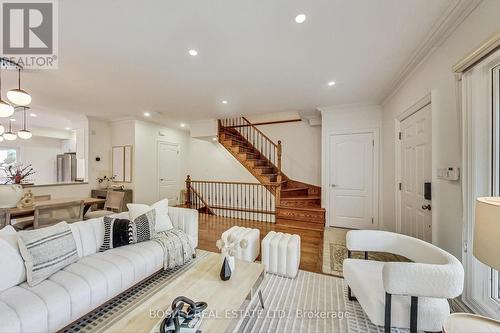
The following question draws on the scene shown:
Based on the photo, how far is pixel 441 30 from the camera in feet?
5.99

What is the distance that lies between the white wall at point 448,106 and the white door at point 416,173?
26 centimetres

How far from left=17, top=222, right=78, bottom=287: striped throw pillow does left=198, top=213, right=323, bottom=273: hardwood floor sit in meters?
1.76

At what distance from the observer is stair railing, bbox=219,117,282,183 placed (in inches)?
233

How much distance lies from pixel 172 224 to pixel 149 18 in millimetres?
2403

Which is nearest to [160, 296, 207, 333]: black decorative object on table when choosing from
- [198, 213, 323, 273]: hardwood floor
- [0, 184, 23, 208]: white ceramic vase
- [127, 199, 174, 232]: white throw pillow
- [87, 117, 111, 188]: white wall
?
[127, 199, 174, 232]: white throw pillow

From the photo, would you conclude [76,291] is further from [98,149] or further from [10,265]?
[98,149]

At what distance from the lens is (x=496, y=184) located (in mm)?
1465

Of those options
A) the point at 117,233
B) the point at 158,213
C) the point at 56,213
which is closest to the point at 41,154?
the point at 56,213

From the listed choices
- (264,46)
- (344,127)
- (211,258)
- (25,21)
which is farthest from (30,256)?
(344,127)

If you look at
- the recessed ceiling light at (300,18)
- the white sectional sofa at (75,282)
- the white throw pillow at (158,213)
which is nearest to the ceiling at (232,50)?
the recessed ceiling light at (300,18)

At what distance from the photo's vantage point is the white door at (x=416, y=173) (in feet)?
7.55

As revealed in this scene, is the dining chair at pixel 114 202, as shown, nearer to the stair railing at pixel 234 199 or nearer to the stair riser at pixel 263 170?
the stair railing at pixel 234 199

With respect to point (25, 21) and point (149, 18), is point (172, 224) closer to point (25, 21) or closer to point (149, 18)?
point (149, 18)

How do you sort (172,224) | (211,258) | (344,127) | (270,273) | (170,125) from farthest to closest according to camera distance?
(170,125) < (344,127) < (172,224) < (270,273) < (211,258)
